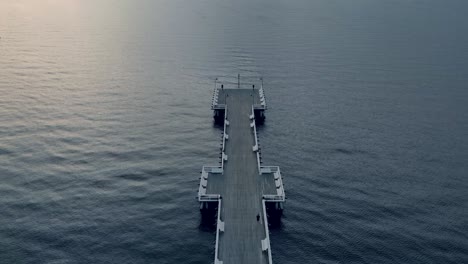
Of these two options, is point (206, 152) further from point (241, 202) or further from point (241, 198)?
point (241, 202)

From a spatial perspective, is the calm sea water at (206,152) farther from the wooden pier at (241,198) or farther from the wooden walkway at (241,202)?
the wooden walkway at (241,202)

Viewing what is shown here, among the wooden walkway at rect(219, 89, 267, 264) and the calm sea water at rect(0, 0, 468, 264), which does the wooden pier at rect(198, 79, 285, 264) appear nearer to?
the wooden walkway at rect(219, 89, 267, 264)

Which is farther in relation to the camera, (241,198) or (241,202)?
(241,198)

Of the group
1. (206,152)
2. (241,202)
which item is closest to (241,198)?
(241,202)

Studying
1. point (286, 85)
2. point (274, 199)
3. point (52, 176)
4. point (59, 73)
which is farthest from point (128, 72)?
point (274, 199)

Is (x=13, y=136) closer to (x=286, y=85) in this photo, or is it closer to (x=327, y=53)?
(x=286, y=85)
